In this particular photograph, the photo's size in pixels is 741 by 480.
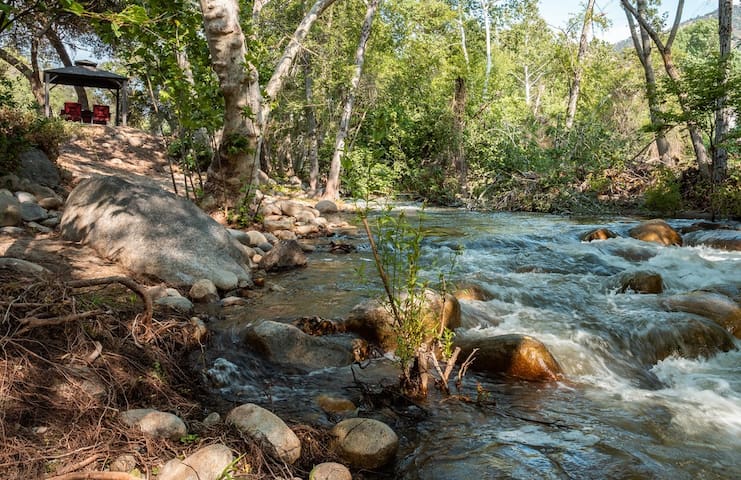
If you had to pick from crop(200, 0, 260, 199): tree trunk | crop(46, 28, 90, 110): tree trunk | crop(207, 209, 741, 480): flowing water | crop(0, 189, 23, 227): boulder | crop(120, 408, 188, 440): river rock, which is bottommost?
crop(207, 209, 741, 480): flowing water

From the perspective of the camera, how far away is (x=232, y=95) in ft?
28.5

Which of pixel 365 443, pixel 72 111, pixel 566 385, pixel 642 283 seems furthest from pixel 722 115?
pixel 72 111

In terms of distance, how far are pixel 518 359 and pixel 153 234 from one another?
421cm

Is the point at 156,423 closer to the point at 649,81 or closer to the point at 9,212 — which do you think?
the point at 9,212

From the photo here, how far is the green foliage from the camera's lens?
12.9 meters

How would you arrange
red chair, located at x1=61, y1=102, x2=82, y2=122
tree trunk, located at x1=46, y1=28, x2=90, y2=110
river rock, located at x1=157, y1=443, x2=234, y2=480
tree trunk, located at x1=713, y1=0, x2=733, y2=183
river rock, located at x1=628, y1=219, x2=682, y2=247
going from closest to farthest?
river rock, located at x1=157, y1=443, x2=234, y2=480 → river rock, located at x1=628, y1=219, x2=682, y2=247 → tree trunk, located at x1=713, y1=0, x2=733, y2=183 → red chair, located at x1=61, y1=102, x2=82, y2=122 → tree trunk, located at x1=46, y1=28, x2=90, y2=110

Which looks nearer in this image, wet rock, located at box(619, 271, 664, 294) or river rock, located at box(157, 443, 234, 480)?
river rock, located at box(157, 443, 234, 480)

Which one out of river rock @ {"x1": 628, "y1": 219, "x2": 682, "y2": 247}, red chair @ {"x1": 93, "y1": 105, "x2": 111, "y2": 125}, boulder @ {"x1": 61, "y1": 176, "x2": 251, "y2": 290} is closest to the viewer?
boulder @ {"x1": 61, "y1": 176, "x2": 251, "y2": 290}

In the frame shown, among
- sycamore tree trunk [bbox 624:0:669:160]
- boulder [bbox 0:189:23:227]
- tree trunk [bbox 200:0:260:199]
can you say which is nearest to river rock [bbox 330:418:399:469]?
boulder [bbox 0:189:23:227]

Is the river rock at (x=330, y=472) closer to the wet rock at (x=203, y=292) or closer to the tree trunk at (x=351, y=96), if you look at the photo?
the wet rock at (x=203, y=292)

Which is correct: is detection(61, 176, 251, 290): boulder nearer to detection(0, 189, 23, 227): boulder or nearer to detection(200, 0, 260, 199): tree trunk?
detection(0, 189, 23, 227): boulder

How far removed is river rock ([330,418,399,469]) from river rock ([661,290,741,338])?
423 cm

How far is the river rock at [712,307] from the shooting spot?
5.22 m

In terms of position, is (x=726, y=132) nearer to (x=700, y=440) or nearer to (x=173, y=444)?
(x=700, y=440)
